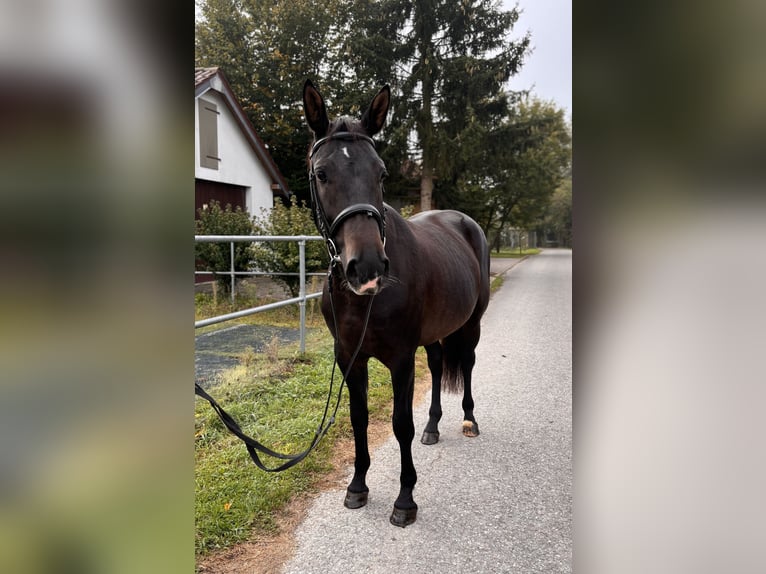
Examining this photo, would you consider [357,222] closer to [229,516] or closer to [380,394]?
[229,516]

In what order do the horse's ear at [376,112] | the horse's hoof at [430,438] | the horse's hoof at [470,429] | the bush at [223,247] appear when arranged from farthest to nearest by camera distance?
the bush at [223,247] < the horse's hoof at [470,429] < the horse's hoof at [430,438] < the horse's ear at [376,112]

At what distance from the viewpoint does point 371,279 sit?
1857 mm

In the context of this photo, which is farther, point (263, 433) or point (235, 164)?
point (235, 164)

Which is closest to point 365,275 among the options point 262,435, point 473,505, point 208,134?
point 473,505

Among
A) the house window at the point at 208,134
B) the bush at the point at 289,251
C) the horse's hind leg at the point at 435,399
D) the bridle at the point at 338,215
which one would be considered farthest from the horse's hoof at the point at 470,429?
the house window at the point at 208,134

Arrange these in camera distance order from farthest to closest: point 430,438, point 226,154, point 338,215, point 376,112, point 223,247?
point 226,154 < point 223,247 < point 430,438 < point 376,112 < point 338,215

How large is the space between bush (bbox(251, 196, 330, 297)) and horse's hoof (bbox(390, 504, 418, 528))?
541 cm

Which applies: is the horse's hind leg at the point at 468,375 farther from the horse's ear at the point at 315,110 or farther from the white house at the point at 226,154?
the white house at the point at 226,154

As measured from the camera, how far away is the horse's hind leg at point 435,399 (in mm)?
3393

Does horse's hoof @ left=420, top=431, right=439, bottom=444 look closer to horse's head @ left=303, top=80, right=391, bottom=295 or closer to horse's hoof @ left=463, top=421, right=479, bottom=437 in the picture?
horse's hoof @ left=463, top=421, right=479, bottom=437

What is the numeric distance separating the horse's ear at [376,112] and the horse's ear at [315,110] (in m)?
0.20

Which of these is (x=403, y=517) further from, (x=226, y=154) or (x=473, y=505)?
(x=226, y=154)

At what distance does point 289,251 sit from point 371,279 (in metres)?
5.83
